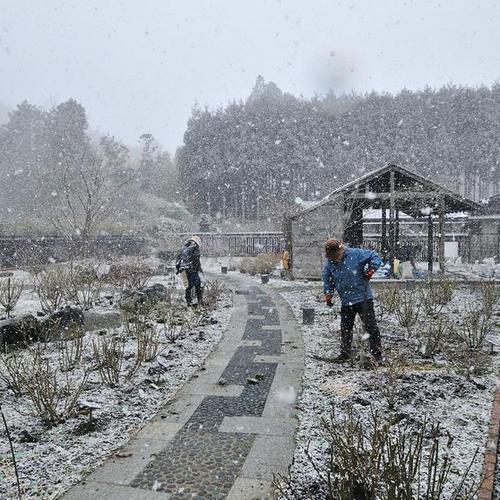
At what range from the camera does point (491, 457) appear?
309cm

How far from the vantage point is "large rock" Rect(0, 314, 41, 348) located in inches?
266

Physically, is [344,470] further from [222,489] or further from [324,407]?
[324,407]

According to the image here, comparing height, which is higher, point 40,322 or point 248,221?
point 248,221

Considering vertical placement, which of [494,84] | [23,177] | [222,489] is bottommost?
[222,489]

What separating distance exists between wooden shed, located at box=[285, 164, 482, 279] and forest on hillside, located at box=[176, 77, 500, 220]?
17782 millimetres

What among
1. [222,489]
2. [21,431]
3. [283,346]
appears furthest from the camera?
[283,346]

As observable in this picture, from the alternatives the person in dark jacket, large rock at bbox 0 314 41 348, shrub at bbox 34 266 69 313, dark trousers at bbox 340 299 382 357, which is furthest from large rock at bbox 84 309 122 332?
dark trousers at bbox 340 299 382 357

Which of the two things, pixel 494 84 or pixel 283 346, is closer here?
pixel 283 346

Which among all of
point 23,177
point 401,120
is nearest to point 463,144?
point 401,120

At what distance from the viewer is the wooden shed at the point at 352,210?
1508 centimetres

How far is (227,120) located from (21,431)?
36.6 metres

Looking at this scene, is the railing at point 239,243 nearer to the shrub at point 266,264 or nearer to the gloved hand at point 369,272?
the shrub at point 266,264

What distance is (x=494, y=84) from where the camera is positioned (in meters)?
36.0

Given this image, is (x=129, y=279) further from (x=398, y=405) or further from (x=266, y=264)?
(x=398, y=405)
